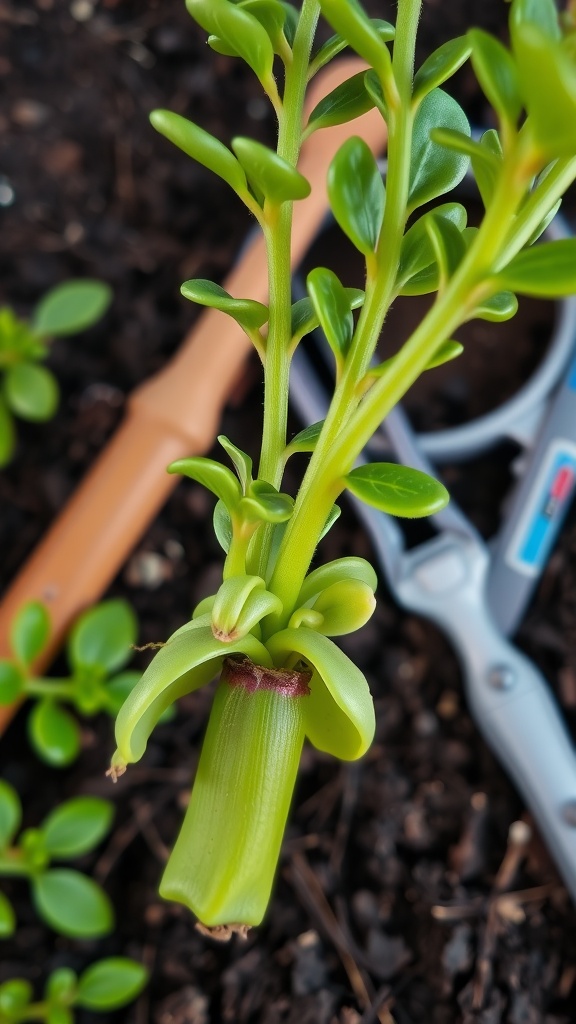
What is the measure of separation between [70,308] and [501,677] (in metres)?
0.62

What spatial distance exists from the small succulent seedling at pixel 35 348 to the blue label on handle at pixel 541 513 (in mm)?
533

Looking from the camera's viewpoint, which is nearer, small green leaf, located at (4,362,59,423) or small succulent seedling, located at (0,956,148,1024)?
small succulent seedling, located at (0,956,148,1024)

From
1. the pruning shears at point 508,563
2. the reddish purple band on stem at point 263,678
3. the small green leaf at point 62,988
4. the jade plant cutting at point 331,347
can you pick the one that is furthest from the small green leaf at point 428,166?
the small green leaf at point 62,988

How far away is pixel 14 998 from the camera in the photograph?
29.6 inches

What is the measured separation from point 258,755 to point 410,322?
0.78m

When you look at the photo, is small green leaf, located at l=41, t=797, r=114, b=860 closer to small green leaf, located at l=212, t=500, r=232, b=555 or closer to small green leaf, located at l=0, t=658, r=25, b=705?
small green leaf, located at l=0, t=658, r=25, b=705

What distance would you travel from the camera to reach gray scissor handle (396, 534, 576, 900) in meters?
0.85

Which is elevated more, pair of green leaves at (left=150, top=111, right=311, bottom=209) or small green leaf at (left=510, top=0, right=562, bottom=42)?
small green leaf at (left=510, top=0, right=562, bottom=42)

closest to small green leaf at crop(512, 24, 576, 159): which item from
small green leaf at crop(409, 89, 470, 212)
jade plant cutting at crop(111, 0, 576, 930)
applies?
jade plant cutting at crop(111, 0, 576, 930)

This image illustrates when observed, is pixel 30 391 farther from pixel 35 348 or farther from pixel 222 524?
pixel 222 524

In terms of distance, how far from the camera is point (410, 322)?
1.06 metres

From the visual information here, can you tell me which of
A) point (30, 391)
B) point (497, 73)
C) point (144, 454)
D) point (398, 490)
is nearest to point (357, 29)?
point (497, 73)

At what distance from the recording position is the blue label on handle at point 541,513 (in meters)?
0.95

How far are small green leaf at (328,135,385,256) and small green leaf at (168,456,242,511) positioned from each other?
0.10m
